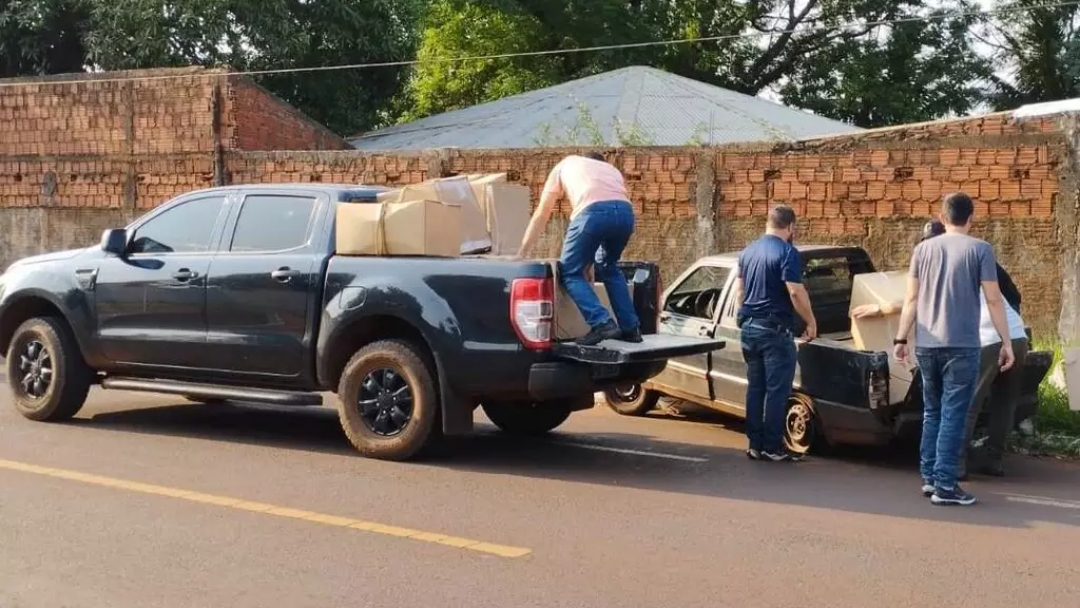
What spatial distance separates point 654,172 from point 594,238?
618 cm

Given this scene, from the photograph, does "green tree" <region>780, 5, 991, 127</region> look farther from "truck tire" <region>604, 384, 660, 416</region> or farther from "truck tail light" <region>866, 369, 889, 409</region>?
"truck tail light" <region>866, 369, 889, 409</region>

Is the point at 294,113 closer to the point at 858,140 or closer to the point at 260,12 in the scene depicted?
the point at 260,12

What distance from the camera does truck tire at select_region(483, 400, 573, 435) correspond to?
8805 mm

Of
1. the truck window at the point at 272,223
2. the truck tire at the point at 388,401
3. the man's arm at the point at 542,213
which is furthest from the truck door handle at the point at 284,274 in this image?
the man's arm at the point at 542,213

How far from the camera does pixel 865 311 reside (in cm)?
820

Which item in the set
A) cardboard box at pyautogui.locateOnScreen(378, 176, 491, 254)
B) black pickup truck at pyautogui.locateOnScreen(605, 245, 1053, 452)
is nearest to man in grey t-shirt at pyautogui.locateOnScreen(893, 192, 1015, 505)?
black pickup truck at pyautogui.locateOnScreen(605, 245, 1053, 452)

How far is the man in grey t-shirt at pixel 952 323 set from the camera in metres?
6.84

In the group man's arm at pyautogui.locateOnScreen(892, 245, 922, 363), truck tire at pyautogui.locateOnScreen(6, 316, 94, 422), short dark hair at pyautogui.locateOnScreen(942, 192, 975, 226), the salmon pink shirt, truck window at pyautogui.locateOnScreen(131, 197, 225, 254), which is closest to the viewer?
short dark hair at pyautogui.locateOnScreen(942, 192, 975, 226)

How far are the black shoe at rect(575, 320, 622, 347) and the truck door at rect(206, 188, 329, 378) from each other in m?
1.86

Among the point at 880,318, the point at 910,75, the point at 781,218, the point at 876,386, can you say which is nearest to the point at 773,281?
the point at 781,218

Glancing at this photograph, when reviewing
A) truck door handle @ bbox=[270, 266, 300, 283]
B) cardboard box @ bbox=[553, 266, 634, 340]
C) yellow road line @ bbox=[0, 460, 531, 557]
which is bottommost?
yellow road line @ bbox=[0, 460, 531, 557]

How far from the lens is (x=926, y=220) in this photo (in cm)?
1212

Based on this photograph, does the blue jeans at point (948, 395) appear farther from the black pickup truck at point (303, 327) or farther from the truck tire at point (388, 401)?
the truck tire at point (388, 401)

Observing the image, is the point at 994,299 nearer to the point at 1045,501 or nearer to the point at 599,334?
the point at 1045,501
